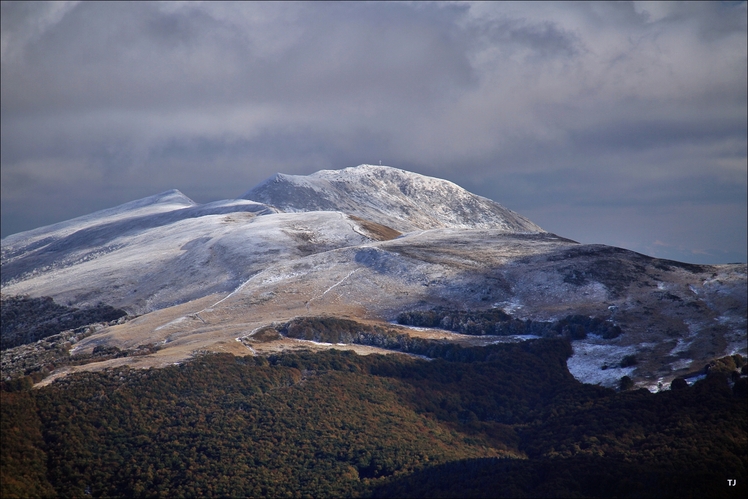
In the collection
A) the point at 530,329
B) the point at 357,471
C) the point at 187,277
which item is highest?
the point at 187,277

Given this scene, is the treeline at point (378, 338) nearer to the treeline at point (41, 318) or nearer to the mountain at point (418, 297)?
the mountain at point (418, 297)

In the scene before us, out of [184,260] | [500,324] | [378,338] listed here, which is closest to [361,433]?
[378,338]

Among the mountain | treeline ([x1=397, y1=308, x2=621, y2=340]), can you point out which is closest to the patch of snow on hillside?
the mountain

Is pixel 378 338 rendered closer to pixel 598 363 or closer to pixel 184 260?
pixel 598 363

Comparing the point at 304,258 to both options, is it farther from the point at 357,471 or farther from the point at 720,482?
the point at 720,482

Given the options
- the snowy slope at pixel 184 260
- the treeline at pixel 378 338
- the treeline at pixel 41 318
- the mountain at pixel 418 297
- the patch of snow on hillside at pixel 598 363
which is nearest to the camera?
the patch of snow on hillside at pixel 598 363

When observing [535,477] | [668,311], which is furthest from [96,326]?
[668,311]

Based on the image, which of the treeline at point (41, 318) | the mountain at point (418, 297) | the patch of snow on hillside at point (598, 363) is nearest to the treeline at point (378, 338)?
the mountain at point (418, 297)
